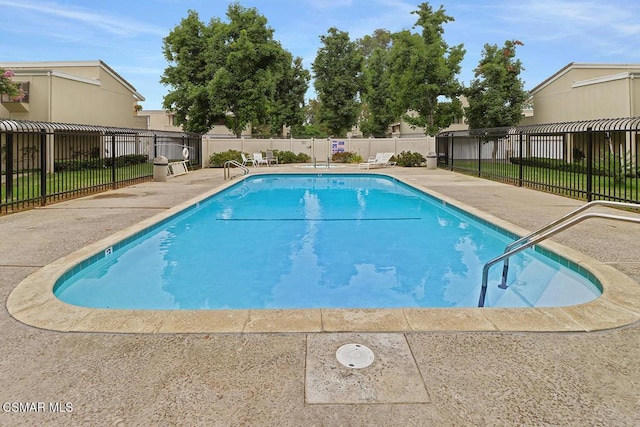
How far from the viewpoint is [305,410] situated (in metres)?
1.96

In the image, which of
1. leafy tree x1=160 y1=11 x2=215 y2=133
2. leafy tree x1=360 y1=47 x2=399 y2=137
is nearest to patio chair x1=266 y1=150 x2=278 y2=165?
leafy tree x1=160 y1=11 x2=215 y2=133

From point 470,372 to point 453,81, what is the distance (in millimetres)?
24720

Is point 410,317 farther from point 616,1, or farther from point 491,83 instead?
point 491,83

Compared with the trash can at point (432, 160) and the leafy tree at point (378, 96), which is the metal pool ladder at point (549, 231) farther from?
the leafy tree at point (378, 96)

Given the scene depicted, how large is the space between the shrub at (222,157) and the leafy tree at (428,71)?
10.4m

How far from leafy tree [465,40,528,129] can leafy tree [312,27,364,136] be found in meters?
10.3

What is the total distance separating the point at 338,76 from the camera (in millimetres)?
31672

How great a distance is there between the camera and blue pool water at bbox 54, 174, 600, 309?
14.7 feet

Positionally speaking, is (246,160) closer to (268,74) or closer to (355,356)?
(268,74)

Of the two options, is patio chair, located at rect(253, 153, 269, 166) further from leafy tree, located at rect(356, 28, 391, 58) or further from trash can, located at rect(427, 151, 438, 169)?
leafy tree, located at rect(356, 28, 391, 58)

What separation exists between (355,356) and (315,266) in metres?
3.28

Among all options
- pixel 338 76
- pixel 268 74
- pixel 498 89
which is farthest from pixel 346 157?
pixel 338 76

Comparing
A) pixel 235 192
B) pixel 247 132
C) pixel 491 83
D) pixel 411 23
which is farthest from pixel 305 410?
pixel 247 132

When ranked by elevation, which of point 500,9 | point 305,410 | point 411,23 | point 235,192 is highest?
point 411,23
